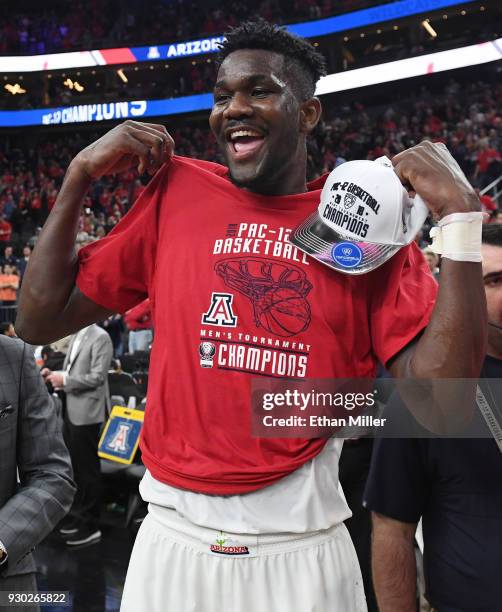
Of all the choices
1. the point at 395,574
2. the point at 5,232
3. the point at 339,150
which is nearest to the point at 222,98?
the point at 395,574

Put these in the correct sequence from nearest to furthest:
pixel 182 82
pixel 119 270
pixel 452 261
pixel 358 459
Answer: pixel 452 261
pixel 119 270
pixel 358 459
pixel 182 82

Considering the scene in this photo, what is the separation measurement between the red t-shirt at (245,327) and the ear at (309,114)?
191mm

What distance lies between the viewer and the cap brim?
1.21 meters

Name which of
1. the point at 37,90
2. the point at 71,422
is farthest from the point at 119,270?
the point at 37,90

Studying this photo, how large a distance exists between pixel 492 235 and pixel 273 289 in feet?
2.55

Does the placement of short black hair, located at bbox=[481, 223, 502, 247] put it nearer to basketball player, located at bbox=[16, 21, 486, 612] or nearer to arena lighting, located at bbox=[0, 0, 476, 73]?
basketball player, located at bbox=[16, 21, 486, 612]

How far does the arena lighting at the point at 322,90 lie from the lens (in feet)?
55.7

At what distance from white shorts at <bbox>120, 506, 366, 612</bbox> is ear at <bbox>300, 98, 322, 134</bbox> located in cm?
86

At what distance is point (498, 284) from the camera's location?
67.4 inches

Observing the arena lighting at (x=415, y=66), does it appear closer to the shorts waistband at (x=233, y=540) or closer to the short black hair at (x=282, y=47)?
the short black hair at (x=282, y=47)

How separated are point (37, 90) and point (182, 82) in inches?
226

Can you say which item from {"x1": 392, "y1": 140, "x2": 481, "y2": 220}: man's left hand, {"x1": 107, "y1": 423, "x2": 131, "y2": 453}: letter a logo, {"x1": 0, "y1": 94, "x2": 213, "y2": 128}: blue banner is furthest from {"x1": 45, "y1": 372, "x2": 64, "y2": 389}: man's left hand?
{"x1": 0, "y1": 94, "x2": 213, "y2": 128}: blue banner

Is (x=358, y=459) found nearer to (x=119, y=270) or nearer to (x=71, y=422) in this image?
(x=119, y=270)

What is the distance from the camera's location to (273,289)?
129 centimetres
